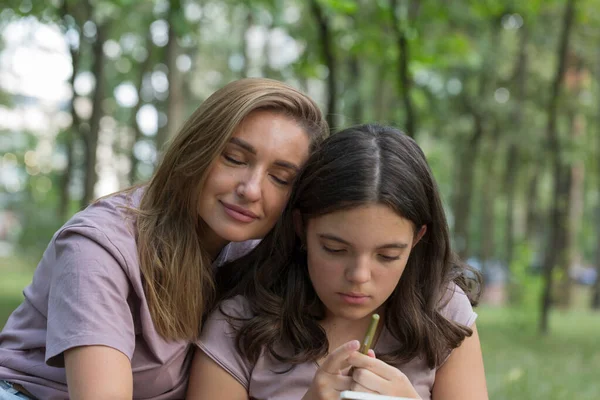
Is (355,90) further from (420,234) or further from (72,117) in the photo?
(420,234)

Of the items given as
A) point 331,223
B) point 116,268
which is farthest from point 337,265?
point 116,268

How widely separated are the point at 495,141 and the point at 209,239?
52.8ft

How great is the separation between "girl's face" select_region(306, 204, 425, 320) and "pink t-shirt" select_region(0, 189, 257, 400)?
19.8 inches

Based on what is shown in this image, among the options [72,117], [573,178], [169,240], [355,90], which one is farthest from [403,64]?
[573,178]

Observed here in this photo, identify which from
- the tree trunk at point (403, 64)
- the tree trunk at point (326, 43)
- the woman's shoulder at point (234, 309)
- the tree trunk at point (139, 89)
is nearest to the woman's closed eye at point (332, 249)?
the woman's shoulder at point (234, 309)

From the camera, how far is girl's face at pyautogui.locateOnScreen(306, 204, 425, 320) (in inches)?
94.0

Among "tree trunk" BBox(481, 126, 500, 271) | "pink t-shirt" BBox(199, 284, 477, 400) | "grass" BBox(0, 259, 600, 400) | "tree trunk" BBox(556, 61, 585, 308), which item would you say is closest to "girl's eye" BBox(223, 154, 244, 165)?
"pink t-shirt" BBox(199, 284, 477, 400)

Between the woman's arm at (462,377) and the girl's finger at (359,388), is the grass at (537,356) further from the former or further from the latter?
the girl's finger at (359,388)

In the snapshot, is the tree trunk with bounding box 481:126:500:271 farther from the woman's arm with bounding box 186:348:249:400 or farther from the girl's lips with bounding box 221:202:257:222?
the woman's arm with bounding box 186:348:249:400

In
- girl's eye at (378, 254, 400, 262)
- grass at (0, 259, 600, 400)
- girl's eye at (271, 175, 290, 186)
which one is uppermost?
girl's eye at (271, 175, 290, 186)

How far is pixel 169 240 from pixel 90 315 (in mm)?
433

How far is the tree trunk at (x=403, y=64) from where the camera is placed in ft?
20.9

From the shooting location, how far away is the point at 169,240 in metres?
2.60

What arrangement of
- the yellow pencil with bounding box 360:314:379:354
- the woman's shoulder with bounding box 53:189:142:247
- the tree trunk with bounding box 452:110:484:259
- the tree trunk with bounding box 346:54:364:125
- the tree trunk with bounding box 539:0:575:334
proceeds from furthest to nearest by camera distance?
the tree trunk with bounding box 452:110:484:259 < the tree trunk with bounding box 346:54:364:125 < the tree trunk with bounding box 539:0:575:334 < the woman's shoulder with bounding box 53:189:142:247 < the yellow pencil with bounding box 360:314:379:354
